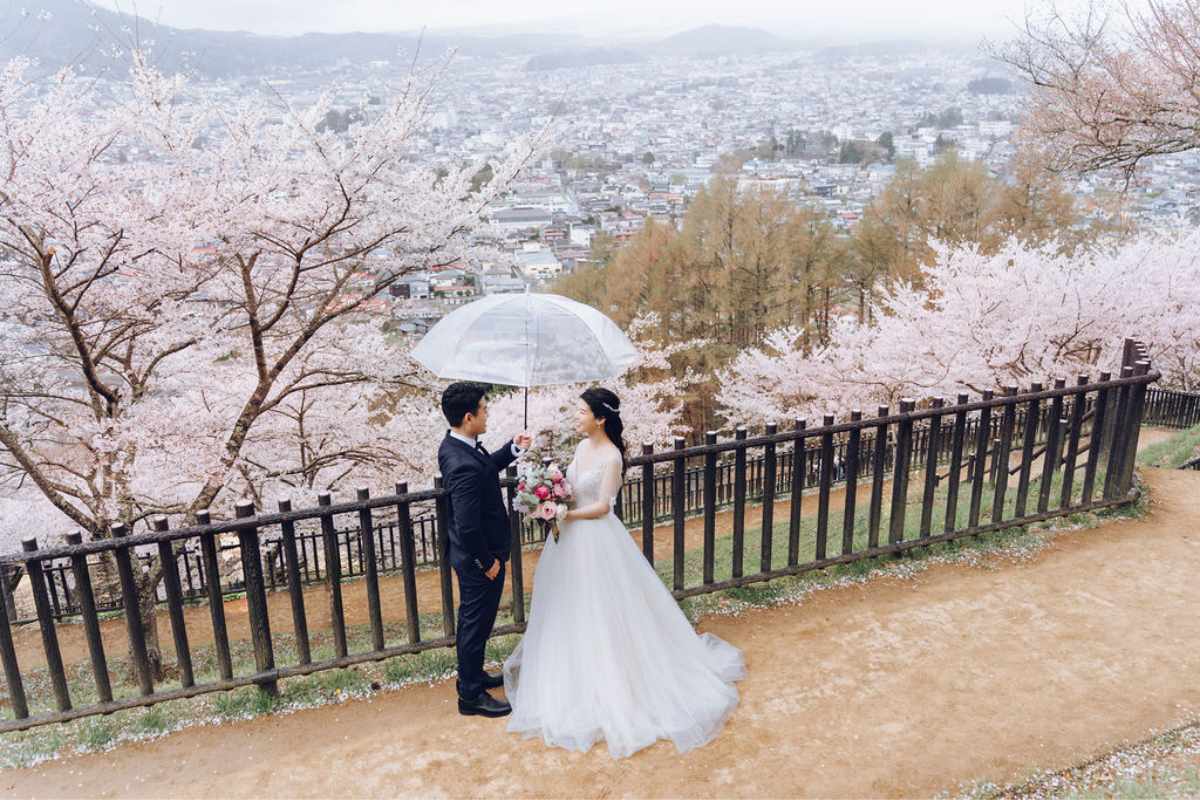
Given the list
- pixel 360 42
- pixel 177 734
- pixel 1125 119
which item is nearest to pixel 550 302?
pixel 177 734

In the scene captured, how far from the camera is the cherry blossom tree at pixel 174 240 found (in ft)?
25.0

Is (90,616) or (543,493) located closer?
(543,493)

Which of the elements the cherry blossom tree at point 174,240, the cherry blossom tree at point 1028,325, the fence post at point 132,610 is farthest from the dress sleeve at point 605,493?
the cherry blossom tree at point 1028,325

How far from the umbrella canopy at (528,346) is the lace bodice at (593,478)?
0.41 metres

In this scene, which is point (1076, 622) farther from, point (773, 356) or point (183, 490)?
point (773, 356)

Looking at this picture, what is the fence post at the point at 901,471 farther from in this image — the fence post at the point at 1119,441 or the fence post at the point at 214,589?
the fence post at the point at 214,589

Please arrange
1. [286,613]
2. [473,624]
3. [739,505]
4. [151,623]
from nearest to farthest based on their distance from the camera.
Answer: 1. [473,624]
2. [739,505]
3. [151,623]
4. [286,613]

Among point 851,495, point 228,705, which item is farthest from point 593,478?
point 228,705

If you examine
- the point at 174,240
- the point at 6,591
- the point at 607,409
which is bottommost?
the point at 6,591

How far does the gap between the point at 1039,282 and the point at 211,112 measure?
1556cm

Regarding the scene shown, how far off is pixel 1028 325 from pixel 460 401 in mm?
14204

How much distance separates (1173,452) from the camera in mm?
10531

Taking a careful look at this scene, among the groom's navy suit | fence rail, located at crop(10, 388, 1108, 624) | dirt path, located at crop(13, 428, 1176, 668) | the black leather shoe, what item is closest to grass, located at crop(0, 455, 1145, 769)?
the black leather shoe

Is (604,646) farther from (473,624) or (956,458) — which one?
(956,458)
